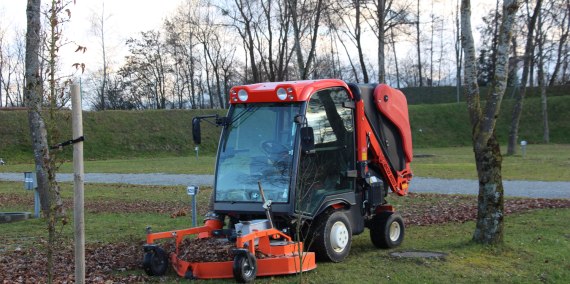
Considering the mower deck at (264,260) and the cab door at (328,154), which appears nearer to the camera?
the mower deck at (264,260)

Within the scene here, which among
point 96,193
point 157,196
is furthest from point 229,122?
point 96,193

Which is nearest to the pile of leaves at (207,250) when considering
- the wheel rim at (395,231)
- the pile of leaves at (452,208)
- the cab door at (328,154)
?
the cab door at (328,154)

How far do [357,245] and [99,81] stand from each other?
64.5m

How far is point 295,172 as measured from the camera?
25.7 feet

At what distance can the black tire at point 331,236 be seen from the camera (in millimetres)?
7980

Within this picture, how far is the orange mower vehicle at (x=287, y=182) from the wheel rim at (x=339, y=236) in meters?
0.01

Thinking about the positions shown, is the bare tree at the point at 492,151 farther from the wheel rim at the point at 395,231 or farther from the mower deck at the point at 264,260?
the mower deck at the point at 264,260

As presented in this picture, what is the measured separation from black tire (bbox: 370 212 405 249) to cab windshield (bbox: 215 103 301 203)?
215cm

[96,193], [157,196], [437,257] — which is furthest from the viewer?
[96,193]

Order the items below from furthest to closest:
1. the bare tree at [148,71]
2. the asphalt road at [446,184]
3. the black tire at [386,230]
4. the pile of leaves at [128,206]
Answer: the bare tree at [148,71] < the asphalt road at [446,184] < the pile of leaves at [128,206] < the black tire at [386,230]

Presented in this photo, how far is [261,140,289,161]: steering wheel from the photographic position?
26.3 feet

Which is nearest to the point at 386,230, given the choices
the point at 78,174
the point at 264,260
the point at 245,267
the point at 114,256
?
the point at 264,260

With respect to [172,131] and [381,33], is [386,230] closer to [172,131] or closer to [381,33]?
[381,33]

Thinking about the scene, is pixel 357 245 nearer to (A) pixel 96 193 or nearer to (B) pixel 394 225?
(B) pixel 394 225
